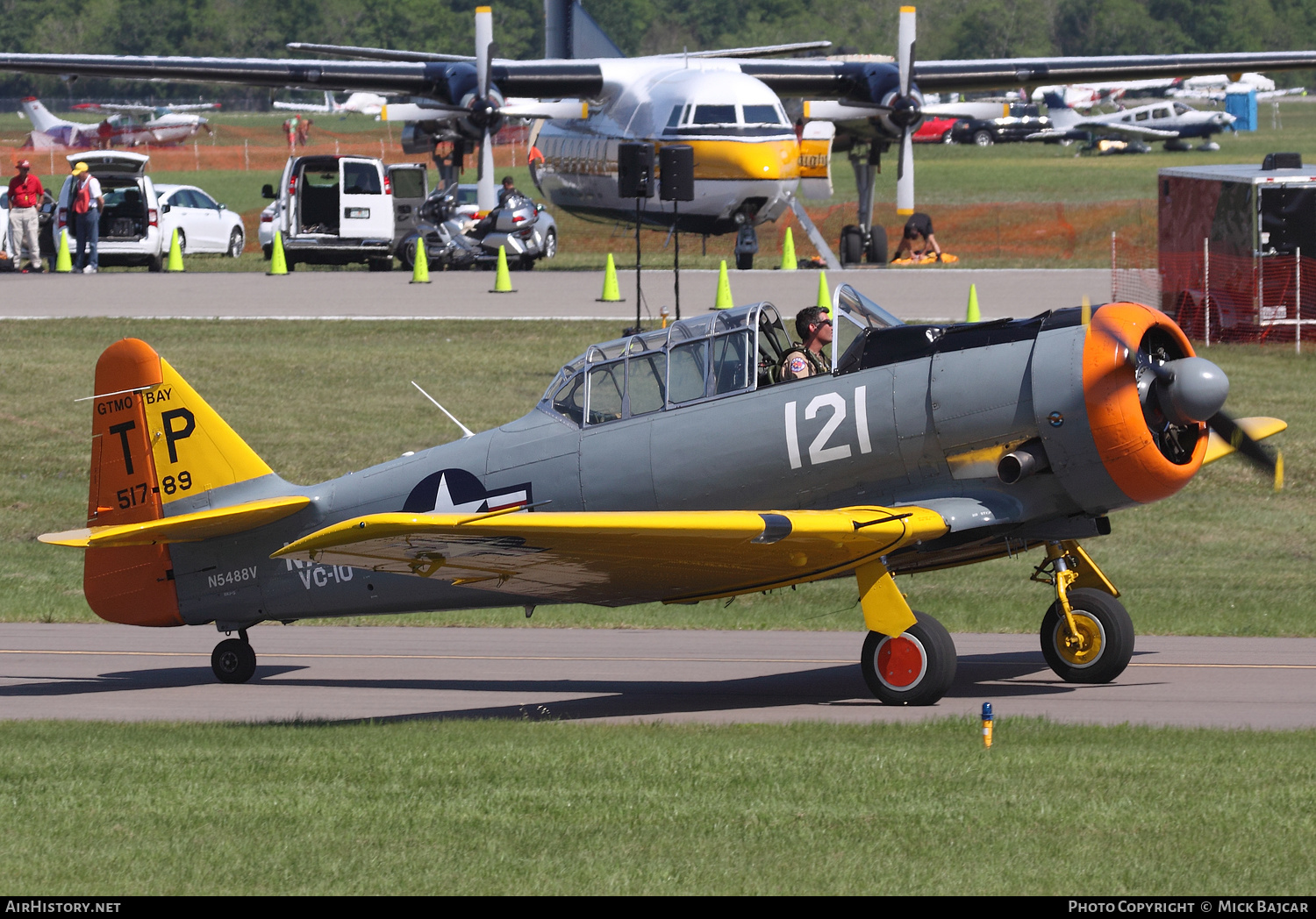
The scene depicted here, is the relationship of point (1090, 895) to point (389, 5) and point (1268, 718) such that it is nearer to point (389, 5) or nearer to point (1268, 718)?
point (1268, 718)

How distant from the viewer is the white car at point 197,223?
39.9 meters

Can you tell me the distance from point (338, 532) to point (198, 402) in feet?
11.3

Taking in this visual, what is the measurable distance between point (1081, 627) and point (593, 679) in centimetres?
340

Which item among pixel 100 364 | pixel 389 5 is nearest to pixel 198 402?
pixel 100 364

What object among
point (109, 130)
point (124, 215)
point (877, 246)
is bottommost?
point (877, 246)

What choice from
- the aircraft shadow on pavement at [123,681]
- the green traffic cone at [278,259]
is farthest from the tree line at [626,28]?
the aircraft shadow on pavement at [123,681]

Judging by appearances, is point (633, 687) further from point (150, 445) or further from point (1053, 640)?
point (150, 445)

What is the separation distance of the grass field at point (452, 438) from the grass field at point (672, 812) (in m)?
4.88

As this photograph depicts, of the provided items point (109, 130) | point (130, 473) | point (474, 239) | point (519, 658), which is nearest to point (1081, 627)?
point (519, 658)

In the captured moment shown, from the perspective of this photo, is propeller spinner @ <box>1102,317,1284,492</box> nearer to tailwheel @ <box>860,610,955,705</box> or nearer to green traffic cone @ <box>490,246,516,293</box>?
tailwheel @ <box>860,610,955,705</box>

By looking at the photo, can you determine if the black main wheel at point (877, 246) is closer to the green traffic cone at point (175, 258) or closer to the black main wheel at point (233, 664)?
the green traffic cone at point (175, 258)

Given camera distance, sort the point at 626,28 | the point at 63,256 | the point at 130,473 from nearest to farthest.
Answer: the point at 130,473 < the point at 63,256 < the point at 626,28

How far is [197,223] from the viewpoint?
4047 cm

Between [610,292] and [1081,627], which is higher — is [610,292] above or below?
above
